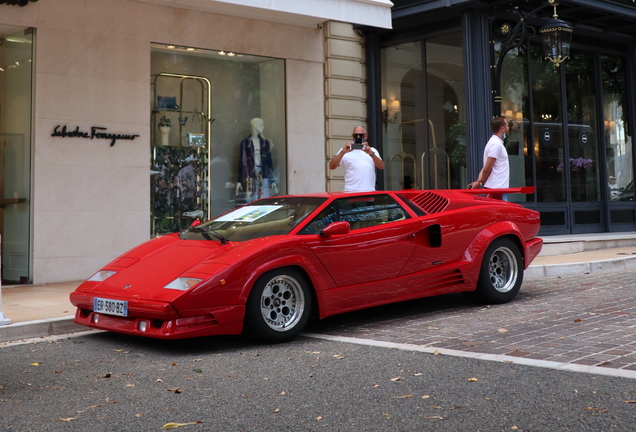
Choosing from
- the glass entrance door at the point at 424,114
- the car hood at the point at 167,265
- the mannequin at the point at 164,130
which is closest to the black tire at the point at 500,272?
the car hood at the point at 167,265

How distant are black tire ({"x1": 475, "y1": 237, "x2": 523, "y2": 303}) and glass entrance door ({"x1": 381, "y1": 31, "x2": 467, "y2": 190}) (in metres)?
5.82

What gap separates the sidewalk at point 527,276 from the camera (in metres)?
6.81

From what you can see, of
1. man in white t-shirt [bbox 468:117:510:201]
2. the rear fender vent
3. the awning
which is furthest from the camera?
the awning

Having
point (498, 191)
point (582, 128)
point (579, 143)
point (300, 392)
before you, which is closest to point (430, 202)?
point (498, 191)

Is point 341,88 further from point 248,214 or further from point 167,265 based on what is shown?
point 167,265

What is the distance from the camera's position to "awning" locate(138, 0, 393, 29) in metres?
11.1

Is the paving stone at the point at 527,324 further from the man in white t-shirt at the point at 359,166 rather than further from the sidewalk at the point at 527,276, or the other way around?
the man in white t-shirt at the point at 359,166

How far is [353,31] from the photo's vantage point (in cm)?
1451

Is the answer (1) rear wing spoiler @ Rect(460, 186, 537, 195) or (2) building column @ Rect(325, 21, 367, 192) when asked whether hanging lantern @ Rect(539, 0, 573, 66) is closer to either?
(1) rear wing spoiler @ Rect(460, 186, 537, 195)

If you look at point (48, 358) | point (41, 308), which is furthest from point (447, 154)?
point (48, 358)

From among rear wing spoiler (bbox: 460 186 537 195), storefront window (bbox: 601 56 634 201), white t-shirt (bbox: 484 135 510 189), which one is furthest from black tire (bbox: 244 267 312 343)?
storefront window (bbox: 601 56 634 201)

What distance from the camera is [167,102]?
1235cm

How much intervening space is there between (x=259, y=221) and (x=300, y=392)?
2.60 meters

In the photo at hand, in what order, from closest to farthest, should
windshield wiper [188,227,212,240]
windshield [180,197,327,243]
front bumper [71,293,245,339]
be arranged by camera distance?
1. front bumper [71,293,245,339]
2. windshield [180,197,327,243]
3. windshield wiper [188,227,212,240]
